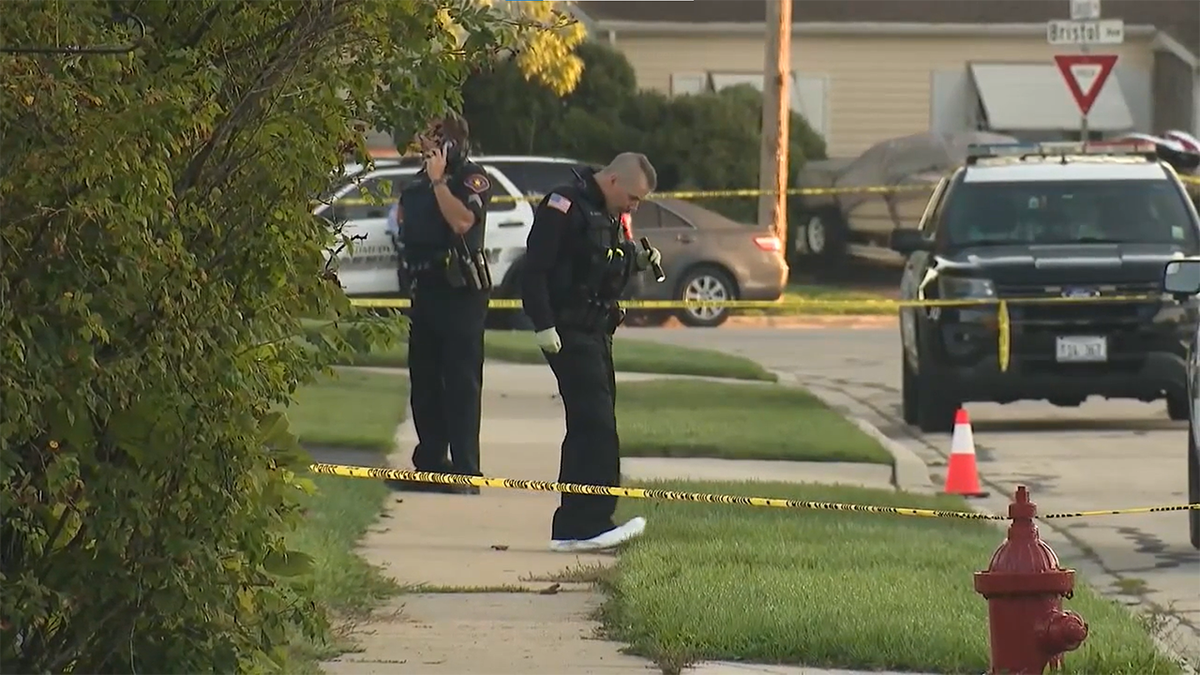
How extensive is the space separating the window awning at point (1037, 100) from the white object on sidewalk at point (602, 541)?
29.4 metres

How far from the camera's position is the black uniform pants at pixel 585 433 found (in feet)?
31.3

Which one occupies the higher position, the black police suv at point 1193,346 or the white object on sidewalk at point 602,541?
the black police suv at point 1193,346

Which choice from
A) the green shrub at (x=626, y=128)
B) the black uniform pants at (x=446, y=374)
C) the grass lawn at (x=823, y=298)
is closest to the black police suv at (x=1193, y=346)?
the black uniform pants at (x=446, y=374)

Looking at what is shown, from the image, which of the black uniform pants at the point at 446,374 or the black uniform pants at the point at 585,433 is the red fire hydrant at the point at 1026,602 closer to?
the black uniform pants at the point at 585,433

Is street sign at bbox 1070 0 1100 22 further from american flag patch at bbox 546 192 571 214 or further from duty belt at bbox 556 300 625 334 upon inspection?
american flag patch at bbox 546 192 571 214

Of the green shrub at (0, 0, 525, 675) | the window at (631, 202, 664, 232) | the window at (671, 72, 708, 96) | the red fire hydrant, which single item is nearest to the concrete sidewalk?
the red fire hydrant

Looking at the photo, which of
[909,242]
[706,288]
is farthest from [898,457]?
[706,288]

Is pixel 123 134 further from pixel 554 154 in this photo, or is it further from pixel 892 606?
pixel 554 154

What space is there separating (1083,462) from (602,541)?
4.78 metres

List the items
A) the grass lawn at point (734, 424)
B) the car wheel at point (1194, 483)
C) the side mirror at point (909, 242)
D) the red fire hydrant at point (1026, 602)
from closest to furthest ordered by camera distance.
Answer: the red fire hydrant at point (1026, 602) < the car wheel at point (1194, 483) < the grass lawn at point (734, 424) < the side mirror at point (909, 242)

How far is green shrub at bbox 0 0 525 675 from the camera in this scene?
441 cm

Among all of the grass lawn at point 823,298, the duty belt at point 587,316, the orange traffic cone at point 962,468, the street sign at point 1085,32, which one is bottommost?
the grass lawn at point 823,298

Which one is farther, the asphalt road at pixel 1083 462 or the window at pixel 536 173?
the window at pixel 536 173

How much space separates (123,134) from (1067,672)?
347 centimetres
